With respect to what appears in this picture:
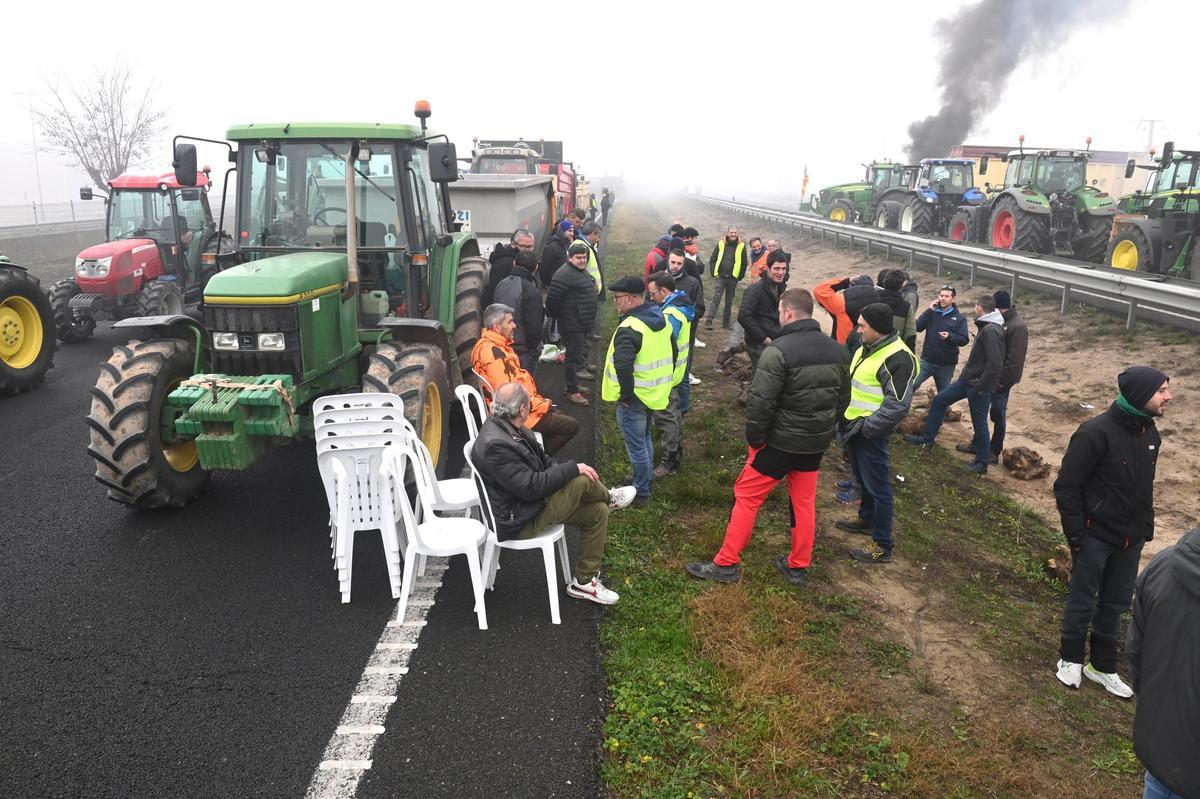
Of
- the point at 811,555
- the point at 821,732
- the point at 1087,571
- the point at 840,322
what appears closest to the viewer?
the point at 821,732

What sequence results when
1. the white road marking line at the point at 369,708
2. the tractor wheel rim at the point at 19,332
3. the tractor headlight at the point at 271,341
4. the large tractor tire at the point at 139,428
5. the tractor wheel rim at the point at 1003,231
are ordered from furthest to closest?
the tractor wheel rim at the point at 1003,231
the tractor wheel rim at the point at 19,332
the tractor headlight at the point at 271,341
the large tractor tire at the point at 139,428
the white road marking line at the point at 369,708

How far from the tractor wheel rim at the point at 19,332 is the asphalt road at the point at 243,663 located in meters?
3.53

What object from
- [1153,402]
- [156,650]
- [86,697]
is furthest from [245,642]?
[1153,402]

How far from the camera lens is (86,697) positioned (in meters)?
3.59

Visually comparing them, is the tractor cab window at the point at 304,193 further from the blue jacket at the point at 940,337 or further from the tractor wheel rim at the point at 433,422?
the blue jacket at the point at 940,337

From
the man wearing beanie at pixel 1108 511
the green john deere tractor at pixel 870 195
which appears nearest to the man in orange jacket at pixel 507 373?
the man wearing beanie at pixel 1108 511

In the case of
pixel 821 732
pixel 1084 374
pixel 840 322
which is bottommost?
pixel 821 732

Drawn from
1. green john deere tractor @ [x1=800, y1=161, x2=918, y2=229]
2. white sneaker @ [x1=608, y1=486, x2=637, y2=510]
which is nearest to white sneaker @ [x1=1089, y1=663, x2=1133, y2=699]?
white sneaker @ [x1=608, y1=486, x2=637, y2=510]

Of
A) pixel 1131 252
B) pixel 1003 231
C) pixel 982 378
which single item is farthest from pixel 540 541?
pixel 1003 231

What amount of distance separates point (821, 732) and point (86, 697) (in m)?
3.57

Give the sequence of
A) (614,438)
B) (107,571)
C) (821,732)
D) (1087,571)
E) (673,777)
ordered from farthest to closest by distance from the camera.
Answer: (614,438)
(107,571)
(1087,571)
(821,732)
(673,777)

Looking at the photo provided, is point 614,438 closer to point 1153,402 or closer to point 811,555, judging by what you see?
point 811,555

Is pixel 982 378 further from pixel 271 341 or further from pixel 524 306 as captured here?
pixel 271 341

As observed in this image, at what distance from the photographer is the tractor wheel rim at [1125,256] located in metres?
14.1
